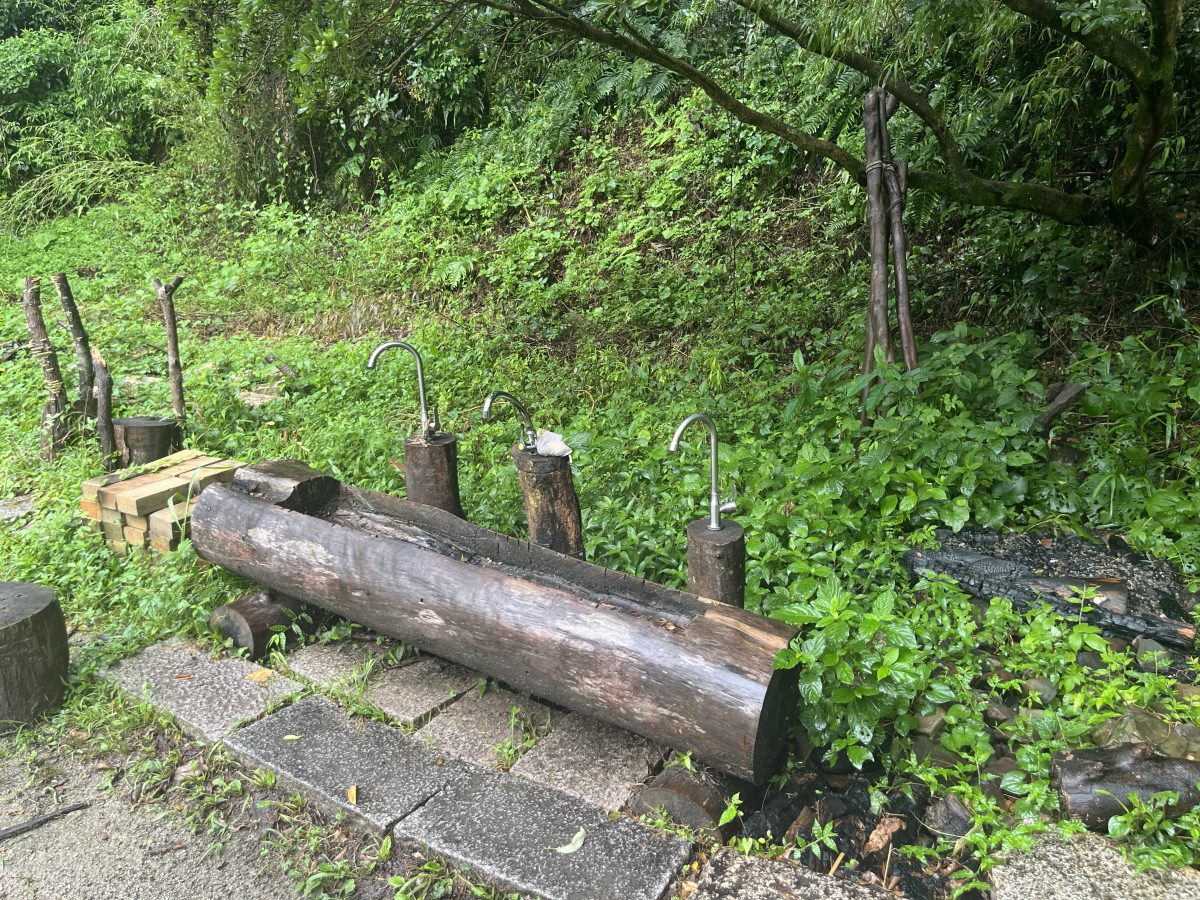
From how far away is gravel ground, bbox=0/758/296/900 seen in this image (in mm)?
2416

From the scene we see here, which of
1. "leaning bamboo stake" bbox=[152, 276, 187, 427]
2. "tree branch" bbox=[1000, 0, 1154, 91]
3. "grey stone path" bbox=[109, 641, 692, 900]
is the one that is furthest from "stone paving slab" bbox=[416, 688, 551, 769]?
"leaning bamboo stake" bbox=[152, 276, 187, 427]

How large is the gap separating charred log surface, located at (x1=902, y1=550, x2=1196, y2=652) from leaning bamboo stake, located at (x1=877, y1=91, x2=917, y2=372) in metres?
1.25

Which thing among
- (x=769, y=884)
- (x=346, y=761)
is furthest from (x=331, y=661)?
(x=769, y=884)

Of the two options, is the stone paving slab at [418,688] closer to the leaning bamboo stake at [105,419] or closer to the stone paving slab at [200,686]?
the stone paving slab at [200,686]

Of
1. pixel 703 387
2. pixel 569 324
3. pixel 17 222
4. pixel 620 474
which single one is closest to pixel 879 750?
pixel 620 474

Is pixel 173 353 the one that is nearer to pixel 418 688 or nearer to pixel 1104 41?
pixel 418 688

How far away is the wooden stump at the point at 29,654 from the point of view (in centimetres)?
304

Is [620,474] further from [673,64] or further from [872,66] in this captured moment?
[872,66]

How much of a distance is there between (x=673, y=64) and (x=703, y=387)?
1.89 m

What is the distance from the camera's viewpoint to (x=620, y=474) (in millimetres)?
4367

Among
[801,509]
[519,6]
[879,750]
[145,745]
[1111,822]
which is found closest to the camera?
[1111,822]

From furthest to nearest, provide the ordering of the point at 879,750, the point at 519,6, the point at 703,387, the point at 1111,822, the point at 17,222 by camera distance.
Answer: the point at 17,222 < the point at 703,387 < the point at 519,6 < the point at 879,750 < the point at 1111,822

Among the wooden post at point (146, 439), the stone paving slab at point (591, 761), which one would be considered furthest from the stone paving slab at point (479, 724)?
the wooden post at point (146, 439)

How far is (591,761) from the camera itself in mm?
2709
